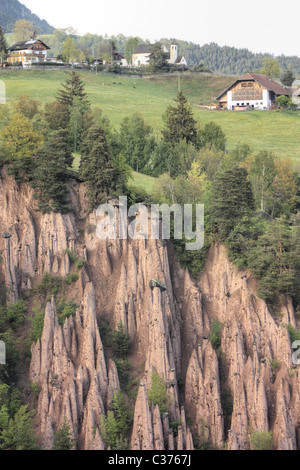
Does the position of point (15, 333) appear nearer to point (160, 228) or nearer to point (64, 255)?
point (64, 255)

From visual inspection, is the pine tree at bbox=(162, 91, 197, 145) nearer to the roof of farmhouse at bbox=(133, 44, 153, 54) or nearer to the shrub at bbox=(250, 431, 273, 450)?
the shrub at bbox=(250, 431, 273, 450)

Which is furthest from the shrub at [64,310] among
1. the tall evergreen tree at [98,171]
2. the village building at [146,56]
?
the village building at [146,56]

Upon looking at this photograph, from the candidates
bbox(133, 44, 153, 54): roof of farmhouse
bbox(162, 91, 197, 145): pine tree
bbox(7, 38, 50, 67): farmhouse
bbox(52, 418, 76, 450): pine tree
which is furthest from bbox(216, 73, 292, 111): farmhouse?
bbox(52, 418, 76, 450): pine tree

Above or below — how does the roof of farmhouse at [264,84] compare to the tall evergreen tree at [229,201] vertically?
above

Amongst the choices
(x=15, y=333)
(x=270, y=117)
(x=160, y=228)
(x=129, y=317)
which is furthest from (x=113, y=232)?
(x=270, y=117)

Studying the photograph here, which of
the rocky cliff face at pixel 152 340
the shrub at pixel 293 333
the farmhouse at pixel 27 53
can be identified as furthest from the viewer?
the farmhouse at pixel 27 53

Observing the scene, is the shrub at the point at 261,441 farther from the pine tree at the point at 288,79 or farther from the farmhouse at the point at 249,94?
the pine tree at the point at 288,79

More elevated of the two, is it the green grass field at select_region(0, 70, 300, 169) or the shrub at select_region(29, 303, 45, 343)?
the green grass field at select_region(0, 70, 300, 169)
